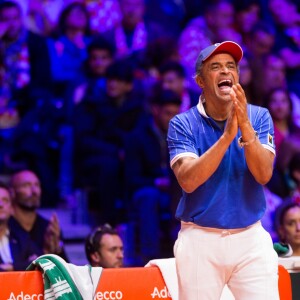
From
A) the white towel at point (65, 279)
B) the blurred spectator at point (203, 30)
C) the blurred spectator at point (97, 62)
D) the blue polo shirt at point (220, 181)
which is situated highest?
the blurred spectator at point (203, 30)

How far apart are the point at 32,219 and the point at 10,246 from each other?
1.50 feet

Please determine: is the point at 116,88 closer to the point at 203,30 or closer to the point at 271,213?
the point at 203,30

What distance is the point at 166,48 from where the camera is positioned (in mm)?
7801

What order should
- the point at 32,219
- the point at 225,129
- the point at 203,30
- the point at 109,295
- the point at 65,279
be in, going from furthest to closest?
the point at 203,30 → the point at 32,219 → the point at 109,295 → the point at 65,279 → the point at 225,129

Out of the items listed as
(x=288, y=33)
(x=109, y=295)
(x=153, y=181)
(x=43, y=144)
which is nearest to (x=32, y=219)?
(x=43, y=144)

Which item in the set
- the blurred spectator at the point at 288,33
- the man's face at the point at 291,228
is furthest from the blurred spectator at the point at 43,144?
the blurred spectator at the point at 288,33

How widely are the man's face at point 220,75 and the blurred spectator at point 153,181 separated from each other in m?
3.20

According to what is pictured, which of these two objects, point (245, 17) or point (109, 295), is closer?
point (109, 295)

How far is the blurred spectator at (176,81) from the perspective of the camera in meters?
7.41

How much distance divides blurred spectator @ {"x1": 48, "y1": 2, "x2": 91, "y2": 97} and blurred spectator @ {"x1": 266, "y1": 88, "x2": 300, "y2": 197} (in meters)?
1.69

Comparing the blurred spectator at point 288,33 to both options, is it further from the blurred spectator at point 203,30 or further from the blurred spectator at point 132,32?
the blurred spectator at point 132,32

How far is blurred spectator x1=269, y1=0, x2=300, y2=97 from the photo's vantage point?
8.03 metres

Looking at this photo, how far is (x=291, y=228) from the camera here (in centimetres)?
571

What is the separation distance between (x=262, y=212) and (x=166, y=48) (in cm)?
461
